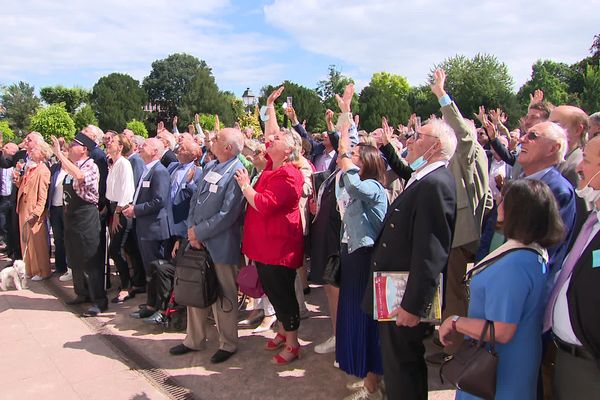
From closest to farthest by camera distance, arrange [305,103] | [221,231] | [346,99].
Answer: [346,99] → [221,231] → [305,103]

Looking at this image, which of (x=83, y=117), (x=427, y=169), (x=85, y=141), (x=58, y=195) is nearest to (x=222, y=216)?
(x=427, y=169)

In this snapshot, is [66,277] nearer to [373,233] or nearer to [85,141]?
[85,141]

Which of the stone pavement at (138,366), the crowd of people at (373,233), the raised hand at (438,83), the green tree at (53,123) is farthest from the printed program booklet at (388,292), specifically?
the green tree at (53,123)

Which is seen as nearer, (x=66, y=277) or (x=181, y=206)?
(x=181, y=206)

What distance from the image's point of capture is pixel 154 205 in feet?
17.2

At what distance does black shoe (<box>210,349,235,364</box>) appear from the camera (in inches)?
163

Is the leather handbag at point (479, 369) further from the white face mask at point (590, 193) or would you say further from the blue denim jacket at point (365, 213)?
the blue denim jacket at point (365, 213)

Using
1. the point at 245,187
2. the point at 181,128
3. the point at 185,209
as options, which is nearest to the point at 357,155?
the point at 245,187

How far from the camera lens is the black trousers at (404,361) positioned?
2.71m

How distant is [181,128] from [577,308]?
205ft

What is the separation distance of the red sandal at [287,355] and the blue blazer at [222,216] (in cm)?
91

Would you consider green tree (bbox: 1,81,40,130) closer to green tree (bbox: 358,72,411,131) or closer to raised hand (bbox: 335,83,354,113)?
green tree (bbox: 358,72,411,131)

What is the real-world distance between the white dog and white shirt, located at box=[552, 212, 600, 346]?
257 inches

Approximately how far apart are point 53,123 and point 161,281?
118ft
